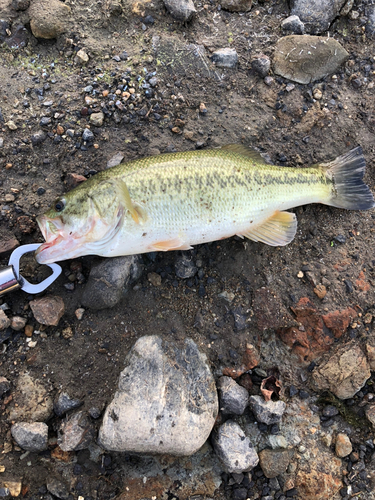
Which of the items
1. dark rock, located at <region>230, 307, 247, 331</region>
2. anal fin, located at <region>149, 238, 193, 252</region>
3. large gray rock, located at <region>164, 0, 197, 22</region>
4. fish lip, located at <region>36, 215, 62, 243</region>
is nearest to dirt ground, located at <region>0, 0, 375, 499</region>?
dark rock, located at <region>230, 307, 247, 331</region>

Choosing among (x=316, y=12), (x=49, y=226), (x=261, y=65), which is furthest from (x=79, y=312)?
(x=316, y=12)

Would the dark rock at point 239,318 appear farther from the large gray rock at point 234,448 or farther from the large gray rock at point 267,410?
the large gray rock at point 234,448

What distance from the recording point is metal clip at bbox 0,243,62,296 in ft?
11.7


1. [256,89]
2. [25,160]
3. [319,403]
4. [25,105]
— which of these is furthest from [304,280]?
[25,105]

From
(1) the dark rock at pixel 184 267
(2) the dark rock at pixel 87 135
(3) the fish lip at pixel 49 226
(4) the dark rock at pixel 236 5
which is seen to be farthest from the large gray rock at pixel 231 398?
(4) the dark rock at pixel 236 5

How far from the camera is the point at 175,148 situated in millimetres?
4352

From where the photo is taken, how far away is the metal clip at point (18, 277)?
11.7 feet

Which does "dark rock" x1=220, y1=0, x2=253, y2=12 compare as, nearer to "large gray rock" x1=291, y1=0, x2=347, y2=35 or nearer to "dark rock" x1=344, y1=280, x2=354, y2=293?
"large gray rock" x1=291, y1=0, x2=347, y2=35

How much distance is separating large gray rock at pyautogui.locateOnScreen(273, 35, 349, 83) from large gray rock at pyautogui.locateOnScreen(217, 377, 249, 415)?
13.7 feet

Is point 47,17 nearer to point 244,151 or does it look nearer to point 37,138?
point 37,138

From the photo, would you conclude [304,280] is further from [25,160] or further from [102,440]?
[25,160]

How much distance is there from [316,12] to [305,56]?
79 cm

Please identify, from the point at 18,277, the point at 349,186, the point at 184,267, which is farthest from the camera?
the point at 349,186

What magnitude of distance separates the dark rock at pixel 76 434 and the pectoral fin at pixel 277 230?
2.74 metres
